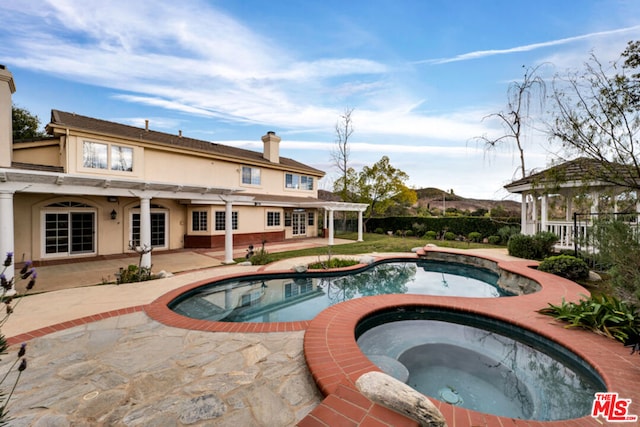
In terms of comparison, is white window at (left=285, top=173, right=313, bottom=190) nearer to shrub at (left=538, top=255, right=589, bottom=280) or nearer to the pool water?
the pool water

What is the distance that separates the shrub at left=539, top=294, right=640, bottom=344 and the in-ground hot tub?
2.91 feet

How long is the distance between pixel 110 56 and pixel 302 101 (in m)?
9.98

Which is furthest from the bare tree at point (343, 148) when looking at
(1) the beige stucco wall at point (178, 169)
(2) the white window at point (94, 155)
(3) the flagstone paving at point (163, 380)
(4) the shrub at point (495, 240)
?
(3) the flagstone paving at point (163, 380)

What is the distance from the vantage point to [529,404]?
3.67 metres

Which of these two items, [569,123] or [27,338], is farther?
[569,123]

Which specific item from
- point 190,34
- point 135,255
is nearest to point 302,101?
point 190,34

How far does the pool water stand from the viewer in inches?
273

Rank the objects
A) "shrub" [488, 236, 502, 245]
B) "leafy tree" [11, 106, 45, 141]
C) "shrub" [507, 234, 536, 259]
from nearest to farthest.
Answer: "shrub" [507, 234, 536, 259] → "shrub" [488, 236, 502, 245] → "leafy tree" [11, 106, 45, 141]

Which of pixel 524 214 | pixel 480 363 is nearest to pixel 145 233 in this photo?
pixel 480 363

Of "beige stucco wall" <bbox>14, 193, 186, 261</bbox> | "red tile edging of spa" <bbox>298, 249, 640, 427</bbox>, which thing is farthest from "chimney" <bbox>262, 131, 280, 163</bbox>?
"red tile edging of spa" <bbox>298, 249, 640, 427</bbox>

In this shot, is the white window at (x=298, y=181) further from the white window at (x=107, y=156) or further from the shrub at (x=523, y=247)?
the shrub at (x=523, y=247)

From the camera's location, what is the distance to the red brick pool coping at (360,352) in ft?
8.81

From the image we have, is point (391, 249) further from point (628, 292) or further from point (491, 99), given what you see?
point (628, 292)

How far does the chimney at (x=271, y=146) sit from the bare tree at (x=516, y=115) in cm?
1432
